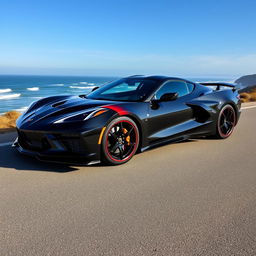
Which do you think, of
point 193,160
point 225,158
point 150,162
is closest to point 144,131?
point 150,162

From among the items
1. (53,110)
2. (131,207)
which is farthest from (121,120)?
(131,207)

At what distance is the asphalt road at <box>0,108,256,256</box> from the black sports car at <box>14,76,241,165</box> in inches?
9.9

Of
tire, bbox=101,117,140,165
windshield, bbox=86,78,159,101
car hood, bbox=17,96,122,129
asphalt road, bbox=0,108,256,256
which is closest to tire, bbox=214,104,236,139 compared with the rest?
asphalt road, bbox=0,108,256,256

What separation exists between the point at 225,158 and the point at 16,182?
2974 millimetres

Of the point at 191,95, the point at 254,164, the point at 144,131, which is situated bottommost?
the point at 254,164

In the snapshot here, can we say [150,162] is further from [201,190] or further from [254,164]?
[254,164]

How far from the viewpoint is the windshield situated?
4.65 meters

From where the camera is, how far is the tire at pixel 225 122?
5.63 metres

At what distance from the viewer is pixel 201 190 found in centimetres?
326

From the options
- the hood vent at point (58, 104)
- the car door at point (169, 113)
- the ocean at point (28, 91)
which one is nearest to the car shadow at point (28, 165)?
the hood vent at point (58, 104)

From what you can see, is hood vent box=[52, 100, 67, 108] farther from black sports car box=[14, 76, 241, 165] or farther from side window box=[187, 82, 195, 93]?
side window box=[187, 82, 195, 93]

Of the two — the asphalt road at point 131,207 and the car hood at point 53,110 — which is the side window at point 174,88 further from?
the asphalt road at point 131,207

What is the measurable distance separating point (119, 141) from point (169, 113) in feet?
3.45

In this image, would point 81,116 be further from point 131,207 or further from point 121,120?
point 131,207
